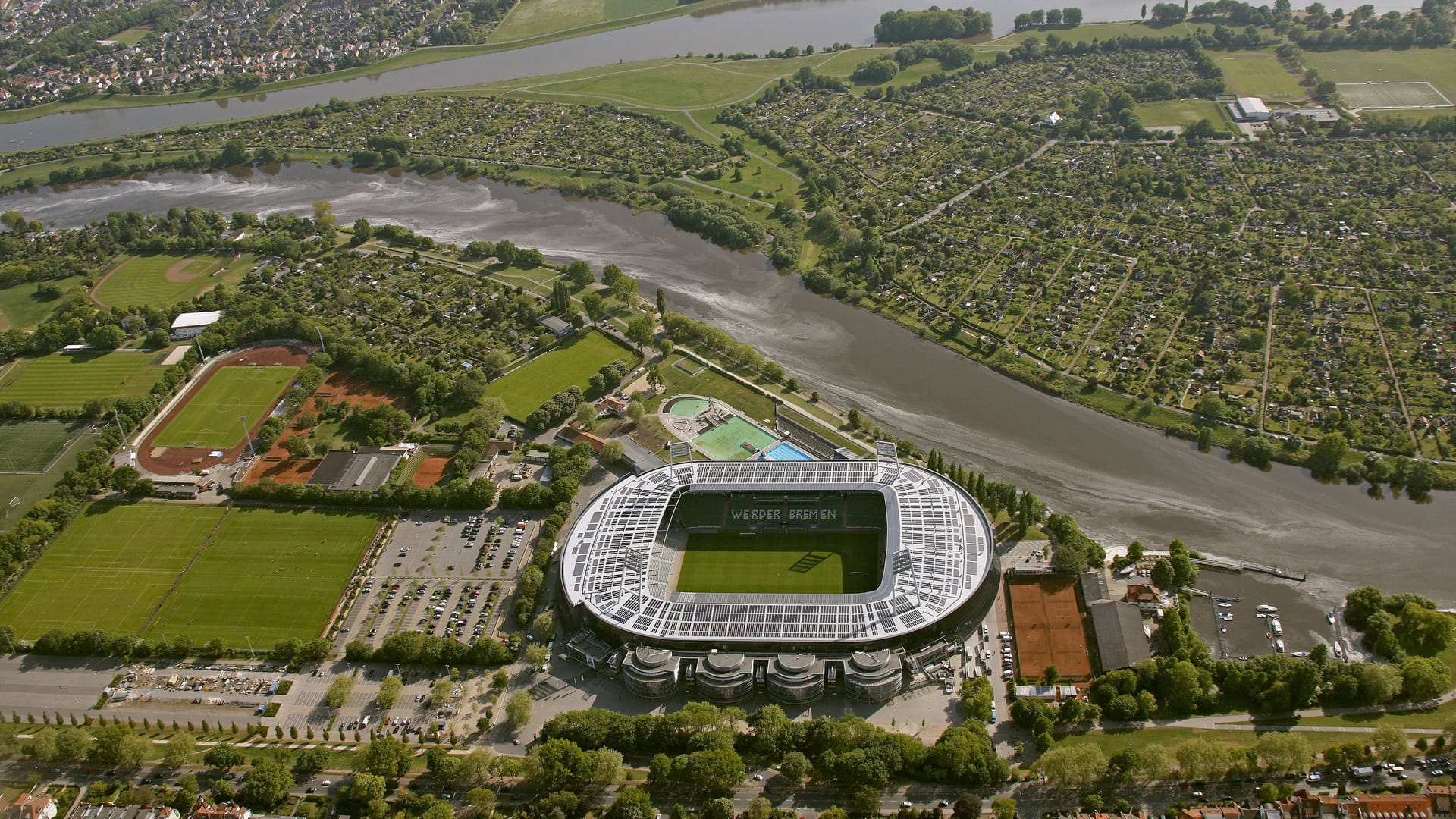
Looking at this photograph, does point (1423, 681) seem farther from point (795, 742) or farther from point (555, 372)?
point (555, 372)

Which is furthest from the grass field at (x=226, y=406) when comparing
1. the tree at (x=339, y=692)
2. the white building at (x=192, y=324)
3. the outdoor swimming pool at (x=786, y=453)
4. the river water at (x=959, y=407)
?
the outdoor swimming pool at (x=786, y=453)

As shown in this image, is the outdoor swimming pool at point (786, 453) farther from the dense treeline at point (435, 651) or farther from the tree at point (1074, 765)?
the tree at point (1074, 765)

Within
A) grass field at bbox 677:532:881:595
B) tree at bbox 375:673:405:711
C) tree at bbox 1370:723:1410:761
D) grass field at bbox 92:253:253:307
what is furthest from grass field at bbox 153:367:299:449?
tree at bbox 1370:723:1410:761

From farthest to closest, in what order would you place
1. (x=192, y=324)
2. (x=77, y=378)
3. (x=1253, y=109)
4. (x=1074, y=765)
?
(x=1253, y=109), (x=192, y=324), (x=77, y=378), (x=1074, y=765)

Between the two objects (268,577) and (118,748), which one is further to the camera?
(268,577)

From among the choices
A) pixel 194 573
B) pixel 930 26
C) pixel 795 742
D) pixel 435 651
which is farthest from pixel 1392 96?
pixel 194 573

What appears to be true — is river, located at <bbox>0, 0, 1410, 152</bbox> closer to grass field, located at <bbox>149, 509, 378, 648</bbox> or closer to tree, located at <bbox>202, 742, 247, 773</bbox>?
grass field, located at <bbox>149, 509, 378, 648</bbox>

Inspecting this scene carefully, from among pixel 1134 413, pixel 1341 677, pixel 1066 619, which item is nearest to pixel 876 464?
pixel 1066 619
